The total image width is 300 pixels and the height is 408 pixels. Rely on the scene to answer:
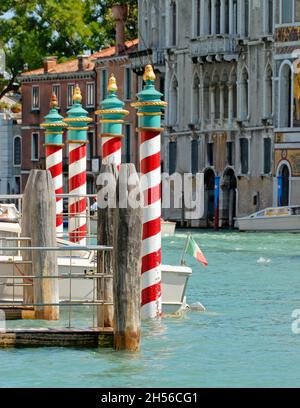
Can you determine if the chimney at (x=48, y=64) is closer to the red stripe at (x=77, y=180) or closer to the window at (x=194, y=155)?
the window at (x=194, y=155)

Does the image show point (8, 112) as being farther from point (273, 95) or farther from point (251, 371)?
point (251, 371)

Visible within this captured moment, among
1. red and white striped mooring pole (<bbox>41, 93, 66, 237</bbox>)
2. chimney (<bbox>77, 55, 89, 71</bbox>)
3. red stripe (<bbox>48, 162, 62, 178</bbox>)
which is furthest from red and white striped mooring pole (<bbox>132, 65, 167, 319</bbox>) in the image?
chimney (<bbox>77, 55, 89, 71</bbox>)

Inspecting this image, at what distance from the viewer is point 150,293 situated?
15.4 m

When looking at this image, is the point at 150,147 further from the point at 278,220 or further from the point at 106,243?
the point at 278,220

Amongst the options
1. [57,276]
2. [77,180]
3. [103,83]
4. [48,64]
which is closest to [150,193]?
[57,276]

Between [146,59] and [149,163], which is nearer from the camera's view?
[149,163]

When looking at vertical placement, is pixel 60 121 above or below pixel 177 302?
above

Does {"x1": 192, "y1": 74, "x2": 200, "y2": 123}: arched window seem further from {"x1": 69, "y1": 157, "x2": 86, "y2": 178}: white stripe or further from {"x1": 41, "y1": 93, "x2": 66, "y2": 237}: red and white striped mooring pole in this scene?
{"x1": 69, "y1": 157, "x2": 86, "y2": 178}: white stripe

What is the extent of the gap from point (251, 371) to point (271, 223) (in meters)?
25.0

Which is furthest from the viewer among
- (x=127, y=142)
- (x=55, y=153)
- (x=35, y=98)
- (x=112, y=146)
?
(x=35, y=98)

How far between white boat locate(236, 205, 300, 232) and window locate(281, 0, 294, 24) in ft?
20.7

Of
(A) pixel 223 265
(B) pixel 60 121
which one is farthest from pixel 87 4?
(B) pixel 60 121

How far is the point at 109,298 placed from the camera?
1453cm

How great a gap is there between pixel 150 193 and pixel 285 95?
28.9 meters
